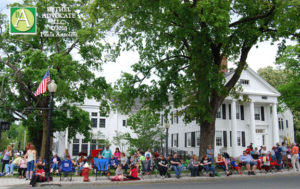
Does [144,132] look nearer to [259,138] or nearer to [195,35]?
[259,138]

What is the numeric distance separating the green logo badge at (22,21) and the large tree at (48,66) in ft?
3.12

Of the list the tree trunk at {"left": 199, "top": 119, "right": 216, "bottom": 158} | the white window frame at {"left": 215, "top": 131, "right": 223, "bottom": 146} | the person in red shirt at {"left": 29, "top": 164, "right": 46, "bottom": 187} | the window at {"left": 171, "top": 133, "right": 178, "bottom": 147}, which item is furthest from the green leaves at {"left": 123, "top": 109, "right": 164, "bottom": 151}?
the person in red shirt at {"left": 29, "top": 164, "right": 46, "bottom": 187}

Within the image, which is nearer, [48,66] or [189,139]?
[48,66]

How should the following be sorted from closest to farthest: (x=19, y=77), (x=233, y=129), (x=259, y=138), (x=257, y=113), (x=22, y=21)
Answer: (x=22, y=21)
(x=19, y=77)
(x=233, y=129)
(x=259, y=138)
(x=257, y=113)

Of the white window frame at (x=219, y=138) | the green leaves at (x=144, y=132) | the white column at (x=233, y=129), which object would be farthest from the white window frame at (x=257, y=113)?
the green leaves at (x=144, y=132)

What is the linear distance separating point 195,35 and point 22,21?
14001 mm

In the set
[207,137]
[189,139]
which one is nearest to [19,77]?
[207,137]

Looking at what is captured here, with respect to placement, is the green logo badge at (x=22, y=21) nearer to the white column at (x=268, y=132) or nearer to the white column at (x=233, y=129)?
the white column at (x=233, y=129)

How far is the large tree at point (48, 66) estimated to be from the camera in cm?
2080

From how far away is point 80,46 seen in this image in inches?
910

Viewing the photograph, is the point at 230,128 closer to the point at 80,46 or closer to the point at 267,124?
the point at 267,124

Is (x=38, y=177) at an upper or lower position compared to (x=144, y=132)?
lower

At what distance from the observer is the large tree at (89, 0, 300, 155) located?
1387 cm

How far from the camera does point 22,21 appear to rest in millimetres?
21469
